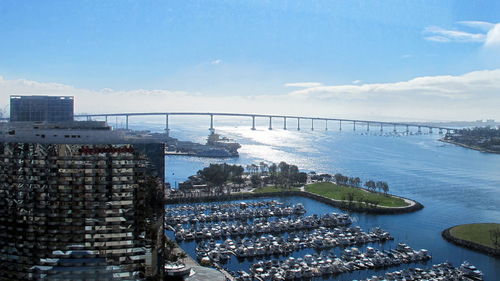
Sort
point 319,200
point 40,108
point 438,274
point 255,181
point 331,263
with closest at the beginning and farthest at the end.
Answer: point 438,274 < point 331,263 < point 40,108 < point 319,200 < point 255,181

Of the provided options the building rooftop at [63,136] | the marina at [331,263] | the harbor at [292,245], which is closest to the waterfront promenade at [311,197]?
the harbor at [292,245]

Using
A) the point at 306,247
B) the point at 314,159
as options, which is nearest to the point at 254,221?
the point at 306,247

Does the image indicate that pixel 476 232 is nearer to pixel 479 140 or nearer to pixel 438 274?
pixel 438 274

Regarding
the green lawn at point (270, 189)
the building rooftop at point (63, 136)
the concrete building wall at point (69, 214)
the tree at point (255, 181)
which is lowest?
the green lawn at point (270, 189)

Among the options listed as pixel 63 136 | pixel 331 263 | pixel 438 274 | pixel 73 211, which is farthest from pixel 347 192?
pixel 73 211

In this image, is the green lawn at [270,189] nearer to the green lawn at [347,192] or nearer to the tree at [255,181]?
the tree at [255,181]

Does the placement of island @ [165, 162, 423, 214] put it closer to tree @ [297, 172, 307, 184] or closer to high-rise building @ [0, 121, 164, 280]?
tree @ [297, 172, 307, 184]

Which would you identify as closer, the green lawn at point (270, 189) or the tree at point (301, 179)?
the green lawn at point (270, 189)
